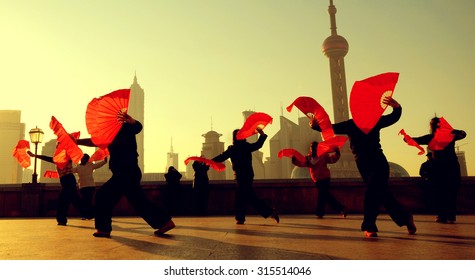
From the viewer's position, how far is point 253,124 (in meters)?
7.63

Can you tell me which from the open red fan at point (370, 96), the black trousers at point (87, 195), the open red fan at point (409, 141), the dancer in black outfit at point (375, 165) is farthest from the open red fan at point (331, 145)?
the black trousers at point (87, 195)

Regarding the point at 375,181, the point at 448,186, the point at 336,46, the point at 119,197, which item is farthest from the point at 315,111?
the point at 336,46

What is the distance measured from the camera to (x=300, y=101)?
626 cm

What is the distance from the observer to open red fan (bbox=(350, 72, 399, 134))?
513cm

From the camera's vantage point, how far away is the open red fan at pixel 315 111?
554cm

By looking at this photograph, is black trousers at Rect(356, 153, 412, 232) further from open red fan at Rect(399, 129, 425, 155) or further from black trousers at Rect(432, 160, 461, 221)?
black trousers at Rect(432, 160, 461, 221)

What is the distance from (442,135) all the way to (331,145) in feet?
6.68

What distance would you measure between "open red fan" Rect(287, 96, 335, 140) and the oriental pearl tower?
407 ft

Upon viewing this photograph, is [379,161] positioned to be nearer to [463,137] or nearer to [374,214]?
[374,214]

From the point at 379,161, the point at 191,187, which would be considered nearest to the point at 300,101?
the point at 379,161

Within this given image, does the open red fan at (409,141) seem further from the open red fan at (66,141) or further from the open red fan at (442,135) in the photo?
the open red fan at (66,141)

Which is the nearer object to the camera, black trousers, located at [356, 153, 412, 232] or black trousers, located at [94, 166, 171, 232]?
black trousers, located at [356, 153, 412, 232]

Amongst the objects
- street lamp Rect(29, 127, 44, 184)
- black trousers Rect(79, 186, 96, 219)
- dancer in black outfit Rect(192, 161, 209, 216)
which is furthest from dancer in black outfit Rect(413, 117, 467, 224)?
street lamp Rect(29, 127, 44, 184)

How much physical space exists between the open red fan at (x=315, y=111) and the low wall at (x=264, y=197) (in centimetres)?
562
